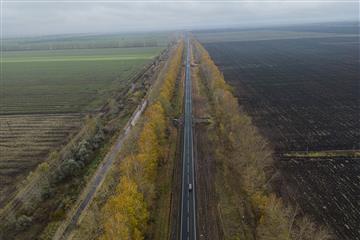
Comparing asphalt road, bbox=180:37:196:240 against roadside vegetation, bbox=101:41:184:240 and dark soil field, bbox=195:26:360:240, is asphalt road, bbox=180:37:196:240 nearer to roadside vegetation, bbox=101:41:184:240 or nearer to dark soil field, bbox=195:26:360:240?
roadside vegetation, bbox=101:41:184:240

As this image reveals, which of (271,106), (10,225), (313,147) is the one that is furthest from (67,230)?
(271,106)

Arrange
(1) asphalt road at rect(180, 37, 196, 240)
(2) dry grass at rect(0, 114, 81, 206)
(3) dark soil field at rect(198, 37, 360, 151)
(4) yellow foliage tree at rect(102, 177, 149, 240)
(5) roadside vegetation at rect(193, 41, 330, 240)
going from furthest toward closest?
(3) dark soil field at rect(198, 37, 360, 151) → (2) dry grass at rect(0, 114, 81, 206) → (1) asphalt road at rect(180, 37, 196, 240) → (5) roadside vegetation at rect(193, 41, 330, 240) → (4) yellow foliage tree at rect(102, 177, 149, 240)

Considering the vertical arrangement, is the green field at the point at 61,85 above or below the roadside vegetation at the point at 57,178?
above

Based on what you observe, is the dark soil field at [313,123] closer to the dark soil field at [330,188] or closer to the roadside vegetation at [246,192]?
the dark soil field at [330,188]

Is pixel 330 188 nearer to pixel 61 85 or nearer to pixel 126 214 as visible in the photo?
pixel 126 214

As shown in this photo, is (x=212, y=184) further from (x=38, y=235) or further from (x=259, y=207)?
(x=38, y=235)

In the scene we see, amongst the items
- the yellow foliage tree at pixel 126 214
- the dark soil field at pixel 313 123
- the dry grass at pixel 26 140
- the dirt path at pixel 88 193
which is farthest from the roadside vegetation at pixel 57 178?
the dark soil field at pixel 313 123

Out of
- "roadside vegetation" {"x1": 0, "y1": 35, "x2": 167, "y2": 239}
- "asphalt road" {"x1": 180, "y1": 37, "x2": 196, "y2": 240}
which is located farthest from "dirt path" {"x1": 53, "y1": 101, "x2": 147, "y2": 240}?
"asphalt road" {"x1": 180, "y1": 37, "x2": 196, "y2": 240}
